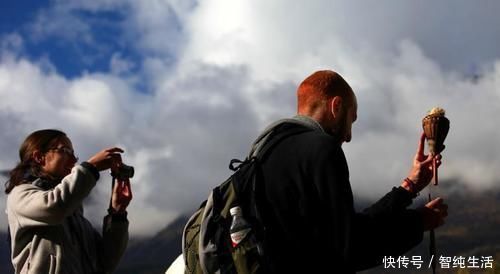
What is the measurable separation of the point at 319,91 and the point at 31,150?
112 inches

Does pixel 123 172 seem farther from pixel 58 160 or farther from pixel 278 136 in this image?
pixel 278 136

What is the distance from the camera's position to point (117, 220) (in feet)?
22.2

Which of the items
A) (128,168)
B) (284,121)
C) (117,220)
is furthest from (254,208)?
(117,220)

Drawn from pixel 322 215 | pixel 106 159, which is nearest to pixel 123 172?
pixel 106 159

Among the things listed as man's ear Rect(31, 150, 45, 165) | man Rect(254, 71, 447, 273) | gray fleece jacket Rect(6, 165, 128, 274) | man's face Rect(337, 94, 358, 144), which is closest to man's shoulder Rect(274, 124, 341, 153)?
man Rect(254, 71, 447, 273)

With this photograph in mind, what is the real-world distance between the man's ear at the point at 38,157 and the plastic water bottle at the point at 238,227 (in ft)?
8.49

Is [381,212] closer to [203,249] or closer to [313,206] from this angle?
[313,206]

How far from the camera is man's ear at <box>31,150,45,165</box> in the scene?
6.55 meters

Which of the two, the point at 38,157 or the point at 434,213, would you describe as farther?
the point at 38,157

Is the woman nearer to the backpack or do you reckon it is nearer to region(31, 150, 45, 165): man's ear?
region(31, 150, 45, 165): man's ear

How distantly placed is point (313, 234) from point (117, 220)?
2.79 metres

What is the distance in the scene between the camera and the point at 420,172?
5.25m

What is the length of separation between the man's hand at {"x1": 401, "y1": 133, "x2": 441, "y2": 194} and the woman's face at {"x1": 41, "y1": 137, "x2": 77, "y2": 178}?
3.07 meters

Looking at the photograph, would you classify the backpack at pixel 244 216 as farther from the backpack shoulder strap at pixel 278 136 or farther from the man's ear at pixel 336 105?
the man's ear at pixel 336 105
